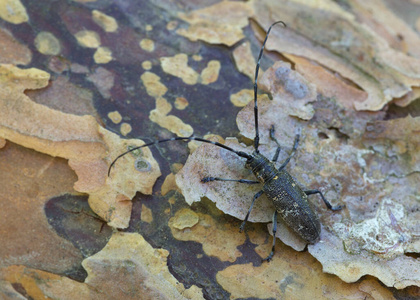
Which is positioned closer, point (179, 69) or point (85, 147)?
point (85, 147)

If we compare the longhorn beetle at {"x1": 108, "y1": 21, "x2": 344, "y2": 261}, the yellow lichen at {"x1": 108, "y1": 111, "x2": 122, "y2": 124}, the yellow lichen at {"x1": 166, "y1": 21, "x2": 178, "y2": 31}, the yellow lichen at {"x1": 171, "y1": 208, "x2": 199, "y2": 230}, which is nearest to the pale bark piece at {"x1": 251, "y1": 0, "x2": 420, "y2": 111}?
the longhorn beetle at {"x1": 108, "y1": 21, "x2": 344, "y2": 261}

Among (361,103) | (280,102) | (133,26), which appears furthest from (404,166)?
(133,26)

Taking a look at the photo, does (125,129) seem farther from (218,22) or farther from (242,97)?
(218,22)

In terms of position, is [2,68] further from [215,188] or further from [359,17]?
[359,17]

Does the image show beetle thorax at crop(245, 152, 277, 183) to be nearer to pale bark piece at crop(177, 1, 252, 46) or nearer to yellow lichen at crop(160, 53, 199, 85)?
yellow lichen at crop(160, 53, 199, 85)

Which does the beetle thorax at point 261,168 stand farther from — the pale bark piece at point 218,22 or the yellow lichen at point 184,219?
the pale bark piece at point 218,22

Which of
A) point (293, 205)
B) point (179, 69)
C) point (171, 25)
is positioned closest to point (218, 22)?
point (171, 25)

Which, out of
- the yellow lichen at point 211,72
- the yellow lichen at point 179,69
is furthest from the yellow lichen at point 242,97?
the yellow lichen at point 179,69
